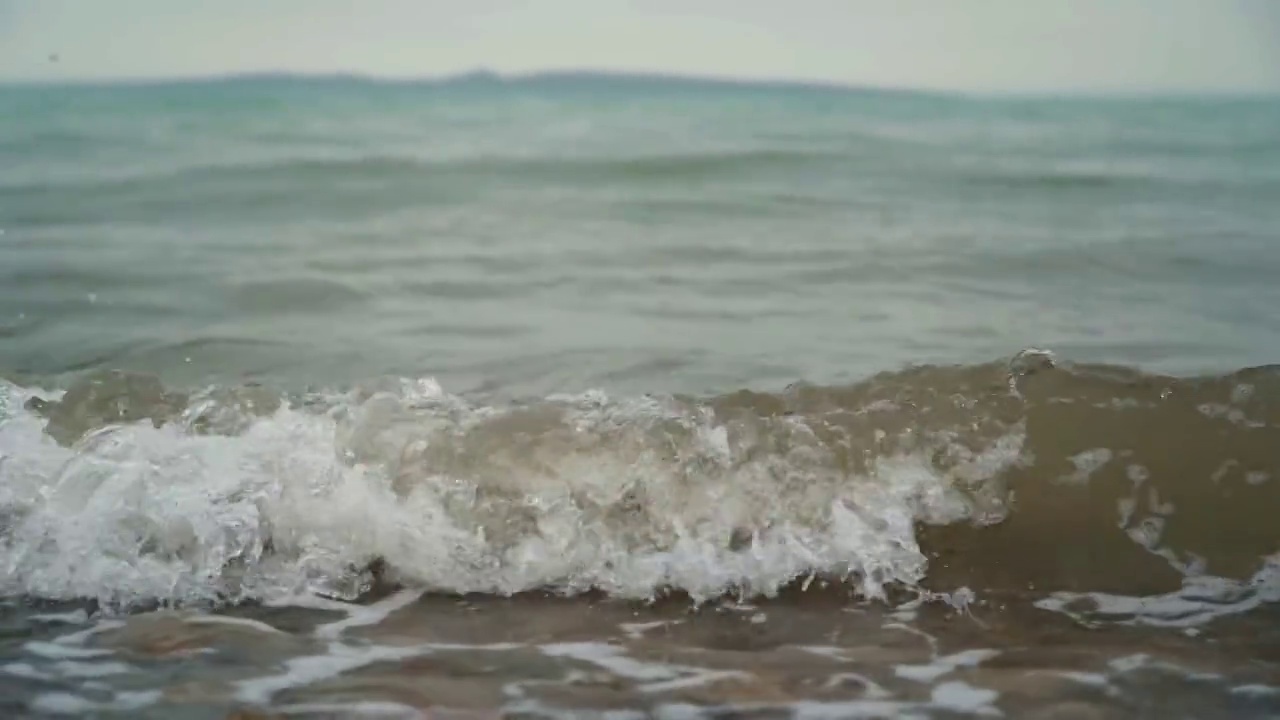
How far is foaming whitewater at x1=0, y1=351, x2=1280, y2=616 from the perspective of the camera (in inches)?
76.1

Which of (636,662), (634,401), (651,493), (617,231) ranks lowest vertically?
(636,662)

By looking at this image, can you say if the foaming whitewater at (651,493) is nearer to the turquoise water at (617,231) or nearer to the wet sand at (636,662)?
the wet sand at (636,662)

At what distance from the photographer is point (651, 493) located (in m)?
2.10

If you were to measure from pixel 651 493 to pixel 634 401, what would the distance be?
0.33 meters

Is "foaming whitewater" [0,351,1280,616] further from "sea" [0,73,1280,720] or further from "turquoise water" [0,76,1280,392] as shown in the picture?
"turquoise water" [0,76,1280,392]

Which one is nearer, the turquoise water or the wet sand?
the wet sand

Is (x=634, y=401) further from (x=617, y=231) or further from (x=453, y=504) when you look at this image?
(x=617, y=231)

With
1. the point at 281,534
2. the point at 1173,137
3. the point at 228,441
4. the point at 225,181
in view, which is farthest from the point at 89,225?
the point at 1173,137

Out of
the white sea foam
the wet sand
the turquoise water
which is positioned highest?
the turquoise water

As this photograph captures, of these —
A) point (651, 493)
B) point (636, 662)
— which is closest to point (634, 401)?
point (651, 493)

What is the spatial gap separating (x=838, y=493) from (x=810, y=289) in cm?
121

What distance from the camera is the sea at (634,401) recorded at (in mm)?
1646

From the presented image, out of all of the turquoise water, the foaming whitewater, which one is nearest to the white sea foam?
the foaming whitewater

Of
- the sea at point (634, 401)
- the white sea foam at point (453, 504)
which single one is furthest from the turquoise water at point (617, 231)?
the white sea foam at point (453, 504)
